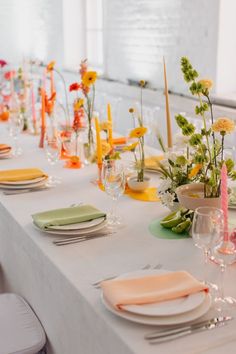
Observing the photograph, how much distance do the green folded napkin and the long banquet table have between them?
4 centimetres

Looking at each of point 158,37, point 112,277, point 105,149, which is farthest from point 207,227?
point 158,37

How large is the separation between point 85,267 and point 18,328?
0.41m

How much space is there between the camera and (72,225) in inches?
74.1

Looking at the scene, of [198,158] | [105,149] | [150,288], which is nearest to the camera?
[150,288]

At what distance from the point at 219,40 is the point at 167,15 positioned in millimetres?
751

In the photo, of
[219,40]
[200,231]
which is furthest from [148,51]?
[200,231]

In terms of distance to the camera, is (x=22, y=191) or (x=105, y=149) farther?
(x=105, y=149)

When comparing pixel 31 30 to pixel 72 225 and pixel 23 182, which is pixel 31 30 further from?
pixel 72 225

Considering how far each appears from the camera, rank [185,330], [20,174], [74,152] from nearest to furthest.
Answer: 1. [185,330]
2. [20,174]
3. [74,152]

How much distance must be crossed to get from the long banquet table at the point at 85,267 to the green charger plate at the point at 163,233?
0.02 m

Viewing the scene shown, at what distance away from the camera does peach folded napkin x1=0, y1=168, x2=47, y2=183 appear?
2.42m

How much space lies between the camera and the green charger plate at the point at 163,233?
1.85 meters

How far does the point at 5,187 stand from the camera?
7.82 ft

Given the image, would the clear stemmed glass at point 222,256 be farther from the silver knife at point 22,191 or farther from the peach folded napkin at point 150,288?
the silver knife at point 22,191
